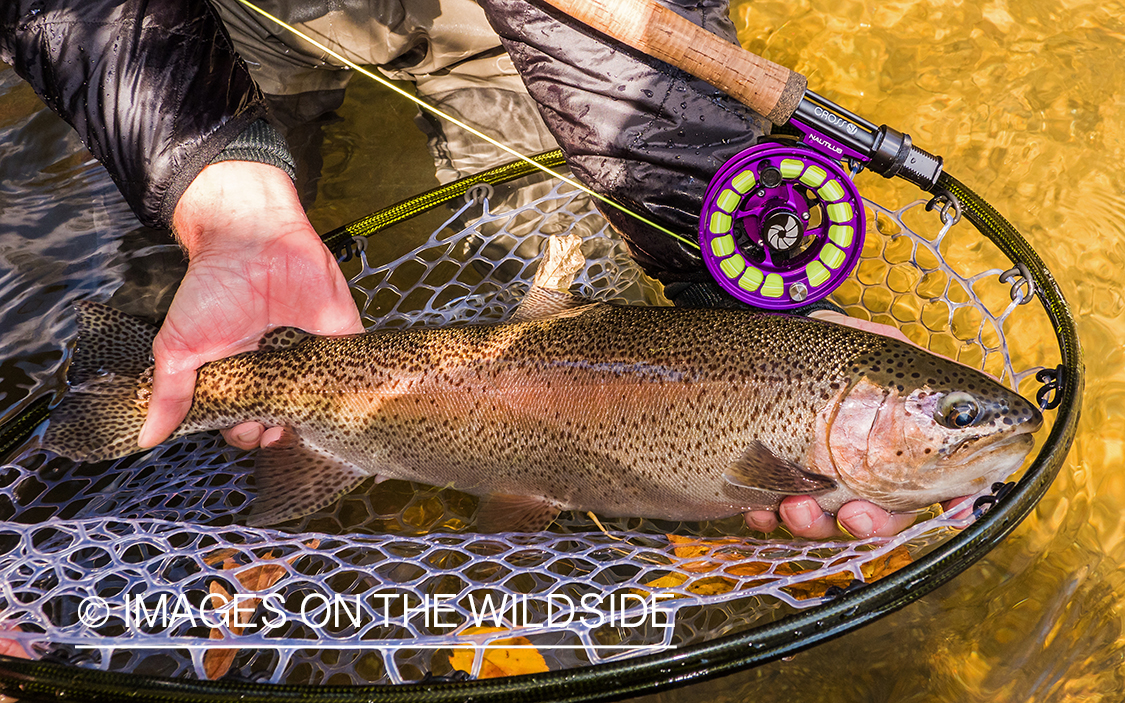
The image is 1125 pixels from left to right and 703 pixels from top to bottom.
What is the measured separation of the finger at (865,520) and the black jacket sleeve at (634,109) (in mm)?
1131

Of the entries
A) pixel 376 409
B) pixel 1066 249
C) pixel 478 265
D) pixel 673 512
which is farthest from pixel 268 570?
pixel 1066 249

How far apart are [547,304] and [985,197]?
2.71 metres

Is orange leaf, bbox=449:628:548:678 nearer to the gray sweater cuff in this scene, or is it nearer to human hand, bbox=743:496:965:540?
human hand, bbox=743:496:965:540

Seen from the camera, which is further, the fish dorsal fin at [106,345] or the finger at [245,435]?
the finger at [245,435]

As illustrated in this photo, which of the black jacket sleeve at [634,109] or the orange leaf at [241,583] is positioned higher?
the black jacket sleeve at [634,109]

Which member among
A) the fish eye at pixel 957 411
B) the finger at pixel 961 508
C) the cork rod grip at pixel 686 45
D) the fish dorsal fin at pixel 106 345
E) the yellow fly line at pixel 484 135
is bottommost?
the fish dorsal fin at pixel 106 345

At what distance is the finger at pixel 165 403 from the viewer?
275 centimetres

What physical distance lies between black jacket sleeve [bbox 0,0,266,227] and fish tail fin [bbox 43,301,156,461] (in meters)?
0.53

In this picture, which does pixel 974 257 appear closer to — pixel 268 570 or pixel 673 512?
pixel 673 512

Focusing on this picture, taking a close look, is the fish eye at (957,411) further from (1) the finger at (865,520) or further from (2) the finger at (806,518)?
(2) the finger at (806,518)

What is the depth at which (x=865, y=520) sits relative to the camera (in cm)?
251

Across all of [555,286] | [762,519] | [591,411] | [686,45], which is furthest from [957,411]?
[555,286]

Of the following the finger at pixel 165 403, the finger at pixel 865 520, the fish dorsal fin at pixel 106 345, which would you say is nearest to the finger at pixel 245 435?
the finger at pixel 165 403

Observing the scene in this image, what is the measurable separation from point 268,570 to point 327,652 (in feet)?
1.26
